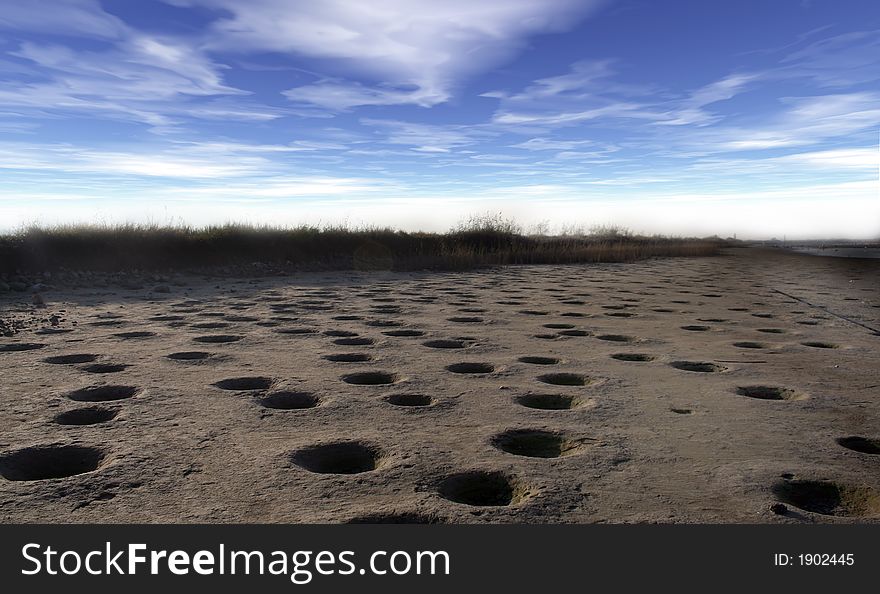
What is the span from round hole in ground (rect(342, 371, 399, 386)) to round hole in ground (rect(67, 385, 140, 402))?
114cm

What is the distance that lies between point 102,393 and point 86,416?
0.45 meters

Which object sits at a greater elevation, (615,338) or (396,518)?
(615,338)

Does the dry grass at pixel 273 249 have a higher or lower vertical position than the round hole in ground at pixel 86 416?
higher

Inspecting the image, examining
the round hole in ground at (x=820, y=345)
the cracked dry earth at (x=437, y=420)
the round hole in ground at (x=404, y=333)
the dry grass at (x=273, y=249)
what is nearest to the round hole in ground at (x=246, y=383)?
the cracked dry earth at (x=437, y=420)

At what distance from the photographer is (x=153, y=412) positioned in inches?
118

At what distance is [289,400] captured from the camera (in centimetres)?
331

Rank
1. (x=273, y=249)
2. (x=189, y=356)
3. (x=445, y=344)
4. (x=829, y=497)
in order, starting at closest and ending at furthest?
(x=829, y=497) → (x=189, y=356) → (x=445, y=344) → (x=273, y=249)

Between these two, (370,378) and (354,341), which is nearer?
(370,378)

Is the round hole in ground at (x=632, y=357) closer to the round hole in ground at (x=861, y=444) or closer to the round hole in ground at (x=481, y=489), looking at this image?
the round hole in ground at (x=861, y=444)

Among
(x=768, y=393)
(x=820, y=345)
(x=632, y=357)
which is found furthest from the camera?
(x=820, y=345)

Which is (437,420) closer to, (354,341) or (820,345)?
(354,341)

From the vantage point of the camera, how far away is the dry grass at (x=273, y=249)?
10875mm

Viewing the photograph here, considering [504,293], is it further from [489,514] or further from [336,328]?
[489,514]

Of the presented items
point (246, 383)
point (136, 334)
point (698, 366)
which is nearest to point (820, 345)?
point (698, 366)
